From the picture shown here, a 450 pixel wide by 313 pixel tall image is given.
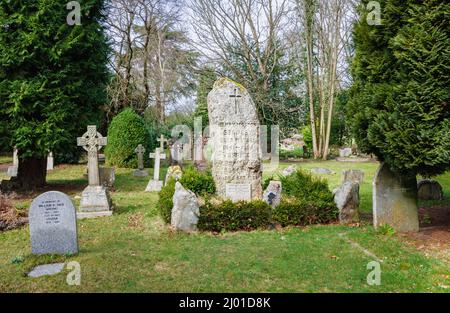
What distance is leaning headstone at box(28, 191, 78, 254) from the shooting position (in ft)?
21.6

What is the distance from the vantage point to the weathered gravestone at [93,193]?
33.1 ft

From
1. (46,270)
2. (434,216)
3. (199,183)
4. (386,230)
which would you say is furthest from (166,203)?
(434,216)

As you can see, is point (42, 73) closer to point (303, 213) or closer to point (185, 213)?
point (185, 213)

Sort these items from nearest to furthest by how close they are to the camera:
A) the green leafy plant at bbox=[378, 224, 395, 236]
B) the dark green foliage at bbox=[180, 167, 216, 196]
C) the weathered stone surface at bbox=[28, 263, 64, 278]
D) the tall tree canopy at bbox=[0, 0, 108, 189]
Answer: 1. the weathered stone surface at bbox=[28, 263, 64, 278]
2. the green leafy plant at bbox=[378, 224, 395, 236]
3. the dark green foliage at bbox=[180, 167, 216, 196]
4. the tall tree canopy at bbox=[0, 0, 108, 189]

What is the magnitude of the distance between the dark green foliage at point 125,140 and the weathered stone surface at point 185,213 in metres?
13.3

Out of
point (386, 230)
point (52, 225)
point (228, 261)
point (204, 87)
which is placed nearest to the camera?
point (228, 261)

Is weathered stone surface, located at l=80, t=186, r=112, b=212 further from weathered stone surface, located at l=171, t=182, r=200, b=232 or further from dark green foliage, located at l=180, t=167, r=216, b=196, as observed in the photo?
weathered stone surface, located at l=171, t=182, r=200, b=232

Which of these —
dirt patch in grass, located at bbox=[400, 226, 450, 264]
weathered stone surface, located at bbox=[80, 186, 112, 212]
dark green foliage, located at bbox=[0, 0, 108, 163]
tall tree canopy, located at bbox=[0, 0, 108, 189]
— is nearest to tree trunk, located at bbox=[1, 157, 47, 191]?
tall tree canopy, located at bbox=[0, 0, 108, 189]

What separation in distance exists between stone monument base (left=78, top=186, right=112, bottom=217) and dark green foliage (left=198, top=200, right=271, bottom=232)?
3.14m

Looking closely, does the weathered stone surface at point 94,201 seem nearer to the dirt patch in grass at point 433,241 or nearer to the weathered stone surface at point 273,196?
the weathered stone surface at point 273,196

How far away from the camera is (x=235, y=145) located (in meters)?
10.0

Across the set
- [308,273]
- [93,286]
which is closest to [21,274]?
[93,286]

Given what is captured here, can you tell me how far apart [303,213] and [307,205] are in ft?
0.68
